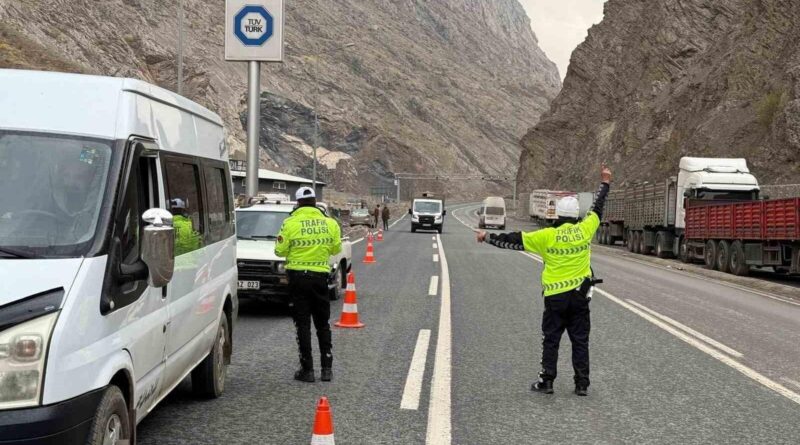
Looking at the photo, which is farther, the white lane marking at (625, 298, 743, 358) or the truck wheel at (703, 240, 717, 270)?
the truck wheel at (703, 240, 717, 270)

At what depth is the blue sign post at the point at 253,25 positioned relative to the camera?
20375 millimetres

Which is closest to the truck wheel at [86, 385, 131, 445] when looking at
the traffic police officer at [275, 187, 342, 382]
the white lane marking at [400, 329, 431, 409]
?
the white lane marking at [400, 329, 431, 409]

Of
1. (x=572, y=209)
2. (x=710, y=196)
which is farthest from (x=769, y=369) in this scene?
(x=710, y=196)

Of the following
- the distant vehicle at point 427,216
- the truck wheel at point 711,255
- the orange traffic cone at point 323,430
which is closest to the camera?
the orange traffic cone at point 323,430

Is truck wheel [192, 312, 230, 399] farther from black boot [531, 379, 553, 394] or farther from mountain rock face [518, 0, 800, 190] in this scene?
mountain rock face [518, 0, 800, 190]

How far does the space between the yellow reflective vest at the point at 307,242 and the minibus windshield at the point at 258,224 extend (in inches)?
198

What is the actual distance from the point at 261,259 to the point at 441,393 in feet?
17.3

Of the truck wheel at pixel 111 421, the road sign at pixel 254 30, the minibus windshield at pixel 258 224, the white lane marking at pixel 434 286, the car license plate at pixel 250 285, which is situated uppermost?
the road sign at pixel 254 30

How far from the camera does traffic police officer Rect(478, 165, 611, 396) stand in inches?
280

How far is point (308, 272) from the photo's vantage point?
7625 mm

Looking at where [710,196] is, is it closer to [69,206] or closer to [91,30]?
[69,206]

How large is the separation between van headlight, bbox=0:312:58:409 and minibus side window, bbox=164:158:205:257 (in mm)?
1616

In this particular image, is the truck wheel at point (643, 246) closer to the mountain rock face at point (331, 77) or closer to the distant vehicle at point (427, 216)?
the distant vehicle at point (427, 216)

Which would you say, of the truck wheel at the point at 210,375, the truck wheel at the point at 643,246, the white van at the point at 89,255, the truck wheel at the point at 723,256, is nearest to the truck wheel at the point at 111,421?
the white van at the point at 89,255
